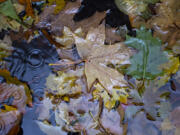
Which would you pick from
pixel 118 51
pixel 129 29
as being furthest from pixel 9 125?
pixel 129 29

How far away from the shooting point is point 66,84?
153 cm

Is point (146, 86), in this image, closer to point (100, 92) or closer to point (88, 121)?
point (100, 92)

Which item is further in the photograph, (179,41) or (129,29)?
(129,29)

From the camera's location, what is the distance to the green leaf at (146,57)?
1.43m

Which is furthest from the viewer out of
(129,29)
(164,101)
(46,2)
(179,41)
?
(46,2)

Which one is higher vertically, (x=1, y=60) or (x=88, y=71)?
(x=1, y=60)

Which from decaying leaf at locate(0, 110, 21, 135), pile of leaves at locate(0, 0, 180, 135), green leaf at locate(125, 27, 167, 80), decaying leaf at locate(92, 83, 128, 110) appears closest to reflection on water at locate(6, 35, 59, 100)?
pile of leaves at locate(0, 0, 180, 135)

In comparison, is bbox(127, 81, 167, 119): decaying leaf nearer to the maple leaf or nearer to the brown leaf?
the maple leaf

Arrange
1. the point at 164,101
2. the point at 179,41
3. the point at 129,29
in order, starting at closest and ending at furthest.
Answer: the point at 164,101
the point at 179,41
the point at 129,29

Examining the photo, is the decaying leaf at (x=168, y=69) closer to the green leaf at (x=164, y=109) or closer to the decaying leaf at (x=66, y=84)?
the green leaf at (x=164, y=109)

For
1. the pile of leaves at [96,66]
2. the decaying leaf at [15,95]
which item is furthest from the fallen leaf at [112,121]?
the decaying leaf at [15,95]

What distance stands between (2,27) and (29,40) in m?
0.33

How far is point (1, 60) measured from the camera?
166cm

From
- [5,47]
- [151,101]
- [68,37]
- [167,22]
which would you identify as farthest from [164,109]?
[5,47]
